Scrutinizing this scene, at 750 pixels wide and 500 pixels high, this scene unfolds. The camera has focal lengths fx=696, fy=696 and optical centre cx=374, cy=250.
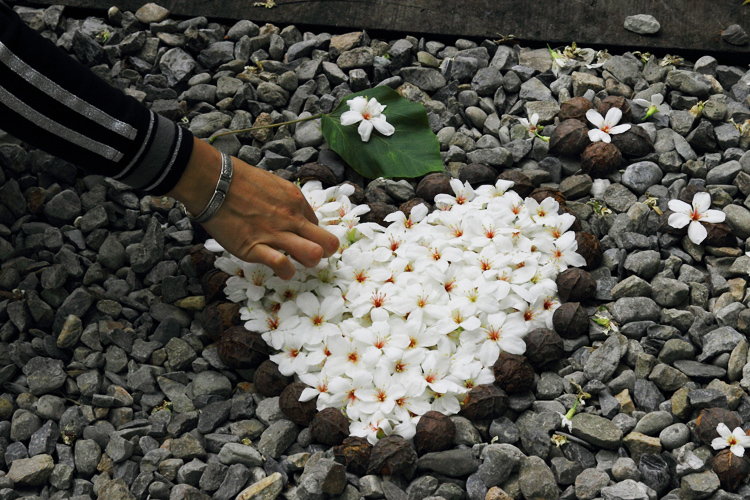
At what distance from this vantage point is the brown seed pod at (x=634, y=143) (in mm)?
2377

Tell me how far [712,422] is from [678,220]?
2.23ft

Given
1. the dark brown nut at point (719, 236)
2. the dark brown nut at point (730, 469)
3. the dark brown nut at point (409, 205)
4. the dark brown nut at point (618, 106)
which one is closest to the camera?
the dark brown nut at point (730, 469)

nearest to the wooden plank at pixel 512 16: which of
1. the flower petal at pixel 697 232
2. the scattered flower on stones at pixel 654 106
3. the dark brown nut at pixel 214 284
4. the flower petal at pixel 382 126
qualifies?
the scattered flower on stones at pixel 654 106

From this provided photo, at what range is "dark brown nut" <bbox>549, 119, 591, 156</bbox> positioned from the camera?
238 centimetres

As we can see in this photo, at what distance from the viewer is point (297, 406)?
5.99ft

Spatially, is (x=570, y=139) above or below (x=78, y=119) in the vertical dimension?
below

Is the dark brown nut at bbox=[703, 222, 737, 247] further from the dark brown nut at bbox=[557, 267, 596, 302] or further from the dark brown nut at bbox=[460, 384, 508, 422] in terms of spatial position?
the dark brown nut at bbox=[460, 384, 508, 422]

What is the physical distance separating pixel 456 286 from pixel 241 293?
632 mm

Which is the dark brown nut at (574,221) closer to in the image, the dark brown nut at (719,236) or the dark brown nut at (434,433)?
the dark brown nut at (719,236)

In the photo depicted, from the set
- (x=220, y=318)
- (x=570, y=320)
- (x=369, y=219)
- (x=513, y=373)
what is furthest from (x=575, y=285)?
(x=220, y=318)

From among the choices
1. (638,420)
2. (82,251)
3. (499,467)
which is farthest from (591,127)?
(82,251)

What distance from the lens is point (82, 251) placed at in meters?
2.21

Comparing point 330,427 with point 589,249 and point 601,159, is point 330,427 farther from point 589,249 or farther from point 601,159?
point 601,159

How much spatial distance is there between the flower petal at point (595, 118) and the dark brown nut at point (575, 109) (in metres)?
0.04
